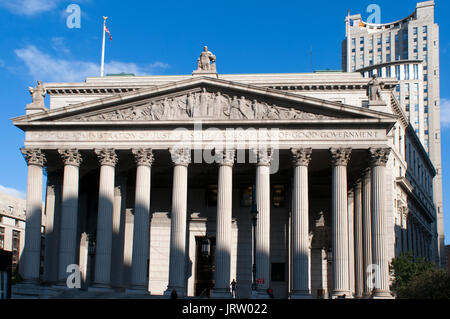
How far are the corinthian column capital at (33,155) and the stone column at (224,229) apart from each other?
48.6ft

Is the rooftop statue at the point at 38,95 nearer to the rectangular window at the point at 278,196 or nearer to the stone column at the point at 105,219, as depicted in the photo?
the stone column at the point at 105,219

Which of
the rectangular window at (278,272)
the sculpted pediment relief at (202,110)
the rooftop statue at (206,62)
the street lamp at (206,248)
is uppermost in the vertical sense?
the rooftop statue at (206,62)

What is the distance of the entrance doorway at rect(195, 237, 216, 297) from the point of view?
181ft

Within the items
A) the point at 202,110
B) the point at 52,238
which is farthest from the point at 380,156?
the point at 52,238

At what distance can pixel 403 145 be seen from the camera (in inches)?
2945

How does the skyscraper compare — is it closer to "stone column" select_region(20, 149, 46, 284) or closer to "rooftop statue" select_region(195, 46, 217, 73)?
"rooftop statue" select_region(195, 46, 217, 73)

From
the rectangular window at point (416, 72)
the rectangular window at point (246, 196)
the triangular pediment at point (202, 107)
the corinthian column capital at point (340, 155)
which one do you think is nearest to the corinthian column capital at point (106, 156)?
the triangular pediment at point (202, 107)

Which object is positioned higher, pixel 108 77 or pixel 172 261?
pixel 108 77

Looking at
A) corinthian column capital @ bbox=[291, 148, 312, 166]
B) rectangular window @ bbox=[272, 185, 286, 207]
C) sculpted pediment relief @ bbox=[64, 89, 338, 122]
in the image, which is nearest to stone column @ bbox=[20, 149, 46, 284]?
sculpted pediment relief @ bbox=[64, 89, 338, 122]

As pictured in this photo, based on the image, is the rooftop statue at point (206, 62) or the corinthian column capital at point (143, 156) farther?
the rooftop statue at point (206, 62)

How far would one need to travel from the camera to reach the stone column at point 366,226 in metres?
46.4
